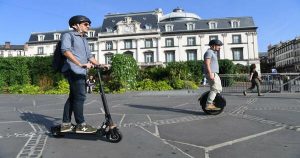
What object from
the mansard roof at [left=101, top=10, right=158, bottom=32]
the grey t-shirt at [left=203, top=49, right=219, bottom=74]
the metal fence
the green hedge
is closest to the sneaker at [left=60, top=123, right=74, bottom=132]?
the grey t-shirt at [left=203, top=49, right=219, bottom=74]

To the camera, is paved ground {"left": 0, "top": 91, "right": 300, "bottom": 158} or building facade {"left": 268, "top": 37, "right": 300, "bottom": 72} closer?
paved ground {"left": 0, "top": 91, "right": 300, "bottom": 158}

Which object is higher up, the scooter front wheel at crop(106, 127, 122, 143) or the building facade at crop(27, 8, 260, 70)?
the building facade at crop(27, 8, 260, 70)

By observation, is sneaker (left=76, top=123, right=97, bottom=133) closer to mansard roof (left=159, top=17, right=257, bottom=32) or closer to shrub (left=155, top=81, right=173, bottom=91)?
shrub (left=155, top=81, right=173, bottom=91)

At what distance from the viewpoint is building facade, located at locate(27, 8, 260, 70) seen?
76.7 metres

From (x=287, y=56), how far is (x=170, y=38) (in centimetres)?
9087

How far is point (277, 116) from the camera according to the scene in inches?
280

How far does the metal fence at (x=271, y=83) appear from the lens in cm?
1672

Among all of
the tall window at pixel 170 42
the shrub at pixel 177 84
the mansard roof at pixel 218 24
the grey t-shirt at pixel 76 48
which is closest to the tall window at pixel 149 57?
the tall window at pixel 170 42

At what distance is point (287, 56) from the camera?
150250 millimetres

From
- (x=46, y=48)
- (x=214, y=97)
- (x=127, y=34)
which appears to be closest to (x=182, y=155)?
(x=214, y=97)

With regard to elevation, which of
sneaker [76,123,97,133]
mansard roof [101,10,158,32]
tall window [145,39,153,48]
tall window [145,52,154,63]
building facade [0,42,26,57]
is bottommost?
sneaker [76,123,97,133]

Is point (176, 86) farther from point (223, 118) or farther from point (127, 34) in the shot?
point (127, 34)

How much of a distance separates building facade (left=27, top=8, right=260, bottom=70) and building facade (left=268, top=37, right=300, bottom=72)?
67029 millimetres

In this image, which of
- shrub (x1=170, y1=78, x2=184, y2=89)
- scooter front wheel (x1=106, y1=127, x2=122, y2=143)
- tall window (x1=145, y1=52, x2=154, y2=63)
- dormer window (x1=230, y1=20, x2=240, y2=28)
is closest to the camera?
scooter front wheel (x1=106, y1=127, x2=122, y2=143)
